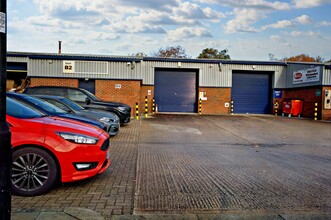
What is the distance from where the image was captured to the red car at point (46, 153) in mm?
4848

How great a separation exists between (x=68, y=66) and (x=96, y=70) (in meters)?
2.00

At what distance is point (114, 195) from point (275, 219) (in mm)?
2429

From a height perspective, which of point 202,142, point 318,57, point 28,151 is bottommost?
point 202,142

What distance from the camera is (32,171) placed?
4.85 metres

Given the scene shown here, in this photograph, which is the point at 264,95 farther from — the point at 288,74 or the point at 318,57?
the point at 318,57

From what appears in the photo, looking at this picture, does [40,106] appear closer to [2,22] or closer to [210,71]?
[2,22]

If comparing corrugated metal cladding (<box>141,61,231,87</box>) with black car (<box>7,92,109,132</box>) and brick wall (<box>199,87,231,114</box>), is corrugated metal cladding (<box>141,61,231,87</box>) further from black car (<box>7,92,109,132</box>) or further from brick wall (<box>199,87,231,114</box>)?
black car (<box>7,92,109,132</box>)

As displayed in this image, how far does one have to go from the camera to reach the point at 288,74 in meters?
26.7

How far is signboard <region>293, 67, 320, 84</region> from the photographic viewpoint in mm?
22419

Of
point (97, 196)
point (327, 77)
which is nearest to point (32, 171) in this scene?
point (97, 196)

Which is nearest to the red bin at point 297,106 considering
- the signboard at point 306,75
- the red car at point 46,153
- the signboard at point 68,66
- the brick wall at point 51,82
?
the signboard at point 306,75

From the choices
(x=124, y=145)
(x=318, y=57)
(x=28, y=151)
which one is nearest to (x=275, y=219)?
(x=28, y=151)

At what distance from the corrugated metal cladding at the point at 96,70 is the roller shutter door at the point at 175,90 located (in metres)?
4.69

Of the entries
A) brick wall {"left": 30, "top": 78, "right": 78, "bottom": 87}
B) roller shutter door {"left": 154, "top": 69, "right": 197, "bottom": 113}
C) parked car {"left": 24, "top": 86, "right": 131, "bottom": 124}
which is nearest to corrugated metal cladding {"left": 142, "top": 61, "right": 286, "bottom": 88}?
roller shutter door {"left": 154, "top": 69, "right": 197, "bottom": 113}
